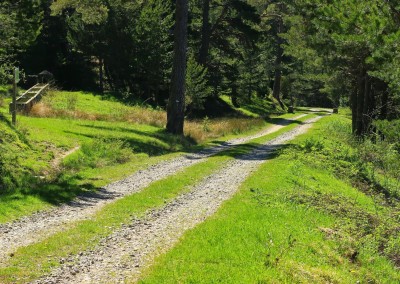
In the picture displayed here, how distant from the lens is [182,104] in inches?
963

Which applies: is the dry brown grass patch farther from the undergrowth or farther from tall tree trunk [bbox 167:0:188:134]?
the undergrowth

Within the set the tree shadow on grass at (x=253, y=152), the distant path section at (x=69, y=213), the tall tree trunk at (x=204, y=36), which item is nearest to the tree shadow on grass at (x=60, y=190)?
the distant path section at (x=69, y=213)

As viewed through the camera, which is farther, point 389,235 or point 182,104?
point 182,104

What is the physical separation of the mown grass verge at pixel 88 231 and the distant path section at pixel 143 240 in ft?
0.84

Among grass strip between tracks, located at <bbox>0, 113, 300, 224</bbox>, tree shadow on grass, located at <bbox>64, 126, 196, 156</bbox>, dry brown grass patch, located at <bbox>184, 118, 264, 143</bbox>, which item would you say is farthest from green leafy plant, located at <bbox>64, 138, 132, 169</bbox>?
dry brown grass patch, located at <bbox>184, 118, 264, 143</bbox>

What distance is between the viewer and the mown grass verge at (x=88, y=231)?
692 centimetres

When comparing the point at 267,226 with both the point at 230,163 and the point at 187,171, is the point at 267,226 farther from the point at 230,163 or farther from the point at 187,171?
the point at 230,163

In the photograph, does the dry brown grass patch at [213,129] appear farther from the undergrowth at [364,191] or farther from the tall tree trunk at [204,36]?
the tall tree trunk at [204,36]

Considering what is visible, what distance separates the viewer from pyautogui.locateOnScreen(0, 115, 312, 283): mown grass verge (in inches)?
273

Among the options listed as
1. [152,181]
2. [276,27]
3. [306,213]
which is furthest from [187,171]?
[276,27]

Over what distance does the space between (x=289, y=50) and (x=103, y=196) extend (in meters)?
21.6

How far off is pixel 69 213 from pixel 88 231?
1.65 m

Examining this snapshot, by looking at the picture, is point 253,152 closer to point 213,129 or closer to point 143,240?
point 213,129

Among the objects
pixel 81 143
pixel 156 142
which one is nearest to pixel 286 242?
pixel 81 143
